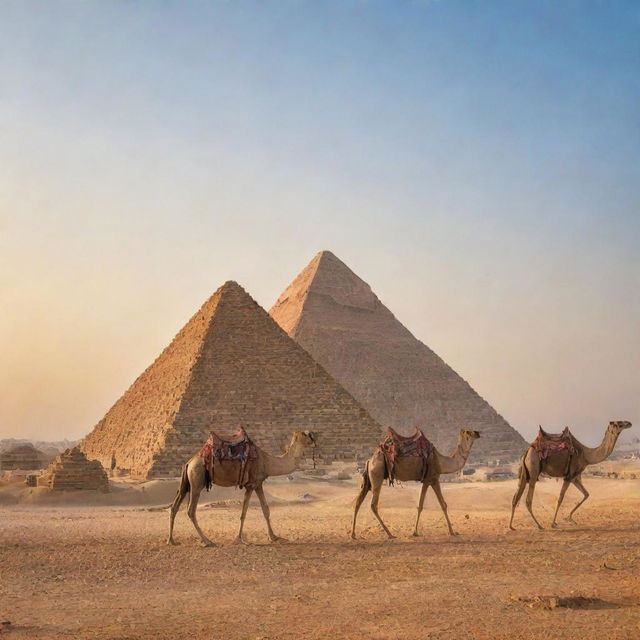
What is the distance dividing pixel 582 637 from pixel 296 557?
13.1 feet

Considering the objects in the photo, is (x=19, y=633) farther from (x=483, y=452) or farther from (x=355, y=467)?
(x=483, y=452)

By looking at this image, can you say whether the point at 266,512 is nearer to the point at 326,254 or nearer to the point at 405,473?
the point at 405,473

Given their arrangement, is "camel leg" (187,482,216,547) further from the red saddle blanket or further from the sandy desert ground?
the red saddle blanket

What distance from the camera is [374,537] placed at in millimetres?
11047

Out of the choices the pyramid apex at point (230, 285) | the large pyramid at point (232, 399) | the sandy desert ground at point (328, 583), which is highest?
the pyramid apex at point (230, 285)

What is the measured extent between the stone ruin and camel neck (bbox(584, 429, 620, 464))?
14746mm

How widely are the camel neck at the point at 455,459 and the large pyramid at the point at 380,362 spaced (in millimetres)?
49568

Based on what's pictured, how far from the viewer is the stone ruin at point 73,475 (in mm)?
22781

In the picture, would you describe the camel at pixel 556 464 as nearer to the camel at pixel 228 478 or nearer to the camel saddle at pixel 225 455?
the camel at pixel 228 478

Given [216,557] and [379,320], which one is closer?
[216,557]

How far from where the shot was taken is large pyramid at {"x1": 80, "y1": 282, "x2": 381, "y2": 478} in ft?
132

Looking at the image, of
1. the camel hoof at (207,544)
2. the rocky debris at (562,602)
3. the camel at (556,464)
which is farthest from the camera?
the camel at (556,464)

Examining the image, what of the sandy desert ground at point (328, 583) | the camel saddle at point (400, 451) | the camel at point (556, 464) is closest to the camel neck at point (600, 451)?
the camel at point (556, 464)

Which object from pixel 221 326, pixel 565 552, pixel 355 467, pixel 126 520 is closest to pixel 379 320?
pixel 221 326
